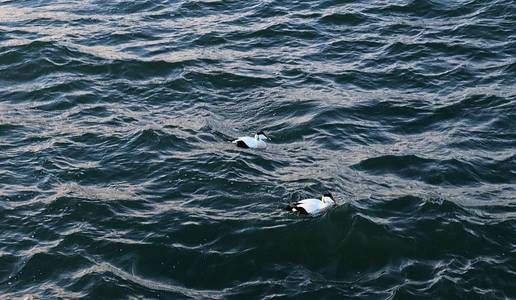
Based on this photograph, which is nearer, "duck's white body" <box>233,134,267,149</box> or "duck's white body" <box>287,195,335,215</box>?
"duck's white body" <box>287,195,335,215</box>

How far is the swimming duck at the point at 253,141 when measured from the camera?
17328 millimetres

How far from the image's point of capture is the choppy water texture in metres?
13.8

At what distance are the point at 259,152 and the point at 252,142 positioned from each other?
0.91ft

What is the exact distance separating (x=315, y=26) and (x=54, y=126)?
8928 mm

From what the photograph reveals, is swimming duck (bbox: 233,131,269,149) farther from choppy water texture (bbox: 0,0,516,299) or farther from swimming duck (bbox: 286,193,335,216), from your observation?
swimming duck (bbox: 286,193,335,216)

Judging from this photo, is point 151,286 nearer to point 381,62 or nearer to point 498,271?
point 498,271

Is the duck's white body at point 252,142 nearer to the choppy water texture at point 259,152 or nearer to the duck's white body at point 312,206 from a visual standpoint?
the choppy water texture at point 259,152

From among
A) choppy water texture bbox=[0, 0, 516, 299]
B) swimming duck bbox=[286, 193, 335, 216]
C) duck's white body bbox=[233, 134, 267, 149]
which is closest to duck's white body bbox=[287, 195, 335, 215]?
swimming duck bbox=[286, 193, 335, 216]

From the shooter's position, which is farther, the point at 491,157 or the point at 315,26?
the point at 315,26

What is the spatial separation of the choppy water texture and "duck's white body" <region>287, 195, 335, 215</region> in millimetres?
177

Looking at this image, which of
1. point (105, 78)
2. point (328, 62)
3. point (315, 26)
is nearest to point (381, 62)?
point (328, 62)

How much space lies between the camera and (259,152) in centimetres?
1728

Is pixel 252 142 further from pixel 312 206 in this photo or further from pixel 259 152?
pixel 312 206

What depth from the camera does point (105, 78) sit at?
2156 centimetres
